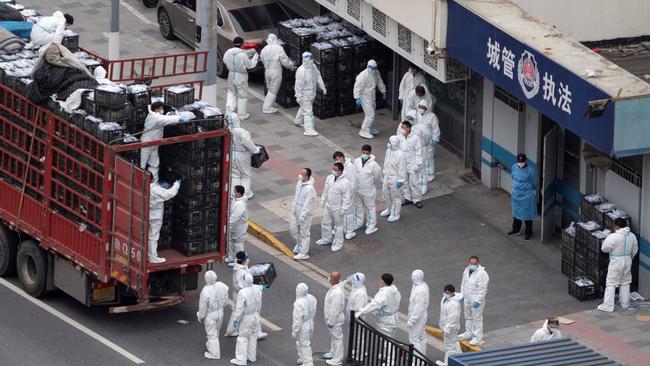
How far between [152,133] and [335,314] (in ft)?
11.8

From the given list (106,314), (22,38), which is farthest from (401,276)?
(22,38)

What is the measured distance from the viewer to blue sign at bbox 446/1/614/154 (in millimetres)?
28250

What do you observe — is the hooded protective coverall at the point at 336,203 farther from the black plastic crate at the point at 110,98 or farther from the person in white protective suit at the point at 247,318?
the black plastic crate at the point at 110,98

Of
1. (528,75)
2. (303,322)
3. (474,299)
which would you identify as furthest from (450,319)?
(528,75)

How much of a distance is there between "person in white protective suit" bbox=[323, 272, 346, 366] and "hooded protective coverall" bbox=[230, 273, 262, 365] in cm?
98

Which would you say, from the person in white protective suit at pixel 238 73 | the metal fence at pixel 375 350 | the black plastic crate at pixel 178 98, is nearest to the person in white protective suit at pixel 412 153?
the person in white protective suit at pixel 238 73

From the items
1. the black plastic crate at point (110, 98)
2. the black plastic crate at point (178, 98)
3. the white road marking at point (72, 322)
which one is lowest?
the white road marking at point (72, 322)

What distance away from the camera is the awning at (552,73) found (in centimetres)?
2786

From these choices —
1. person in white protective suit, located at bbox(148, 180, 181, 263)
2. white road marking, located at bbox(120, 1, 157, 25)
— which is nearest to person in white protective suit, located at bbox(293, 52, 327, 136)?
white road marking, located at bbox(120, 1, 157, 25)

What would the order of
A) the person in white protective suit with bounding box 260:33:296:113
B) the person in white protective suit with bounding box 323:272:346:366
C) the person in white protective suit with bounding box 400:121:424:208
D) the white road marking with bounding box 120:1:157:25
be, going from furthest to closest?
the white road marking with bounding box 120:1:157:25, the person in white protective suit with bounding box 260:33:296:113, the person in white protective suit with bounding box 400:121:424:208, the person in white protective suit with bounding box 323:272:346:366

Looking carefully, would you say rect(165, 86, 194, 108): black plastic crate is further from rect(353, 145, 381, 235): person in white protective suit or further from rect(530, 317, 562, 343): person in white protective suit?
rect(530, 317, 562, 343): person in white protective suit

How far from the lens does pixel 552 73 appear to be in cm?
2922

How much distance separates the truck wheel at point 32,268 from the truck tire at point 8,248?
0.28 m

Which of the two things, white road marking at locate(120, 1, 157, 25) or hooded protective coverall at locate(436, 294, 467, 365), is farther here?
white road marking at locate(120, 1, 157, 25)
